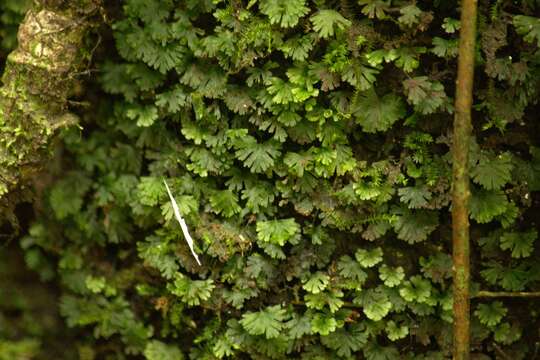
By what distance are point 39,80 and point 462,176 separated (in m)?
1.89

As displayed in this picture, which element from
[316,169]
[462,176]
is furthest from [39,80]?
[462,176]

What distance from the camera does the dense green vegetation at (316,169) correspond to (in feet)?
8.12

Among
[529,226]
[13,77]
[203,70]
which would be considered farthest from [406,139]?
[13,77]

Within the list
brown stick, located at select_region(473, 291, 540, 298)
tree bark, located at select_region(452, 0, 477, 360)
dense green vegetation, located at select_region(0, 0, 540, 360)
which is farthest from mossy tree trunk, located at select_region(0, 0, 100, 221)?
brown stick, located at select_region(473, 291, 540, 298)

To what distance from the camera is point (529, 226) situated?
2.69m

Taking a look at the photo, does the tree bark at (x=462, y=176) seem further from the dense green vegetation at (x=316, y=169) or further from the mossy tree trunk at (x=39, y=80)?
the mossy tree trunk at (x=39, y=80)

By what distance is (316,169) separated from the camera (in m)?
2.65

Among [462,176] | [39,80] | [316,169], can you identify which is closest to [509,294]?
[462,176]

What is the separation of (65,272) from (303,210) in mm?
1543

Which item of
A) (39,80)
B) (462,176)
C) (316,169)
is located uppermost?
(39,80)

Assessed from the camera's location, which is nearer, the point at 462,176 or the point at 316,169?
the point at 462,176

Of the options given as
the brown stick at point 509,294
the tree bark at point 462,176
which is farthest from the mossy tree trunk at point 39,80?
the brown stick at point 509,294

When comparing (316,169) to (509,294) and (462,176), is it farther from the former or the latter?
(509,294)

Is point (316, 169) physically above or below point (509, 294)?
above
